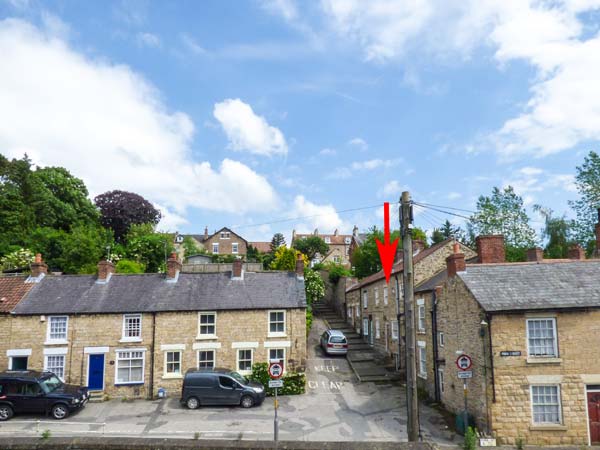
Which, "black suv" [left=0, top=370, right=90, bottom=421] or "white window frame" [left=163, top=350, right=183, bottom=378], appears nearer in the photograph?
"black suv" [left=0, top=370, right=90, bottom=421]

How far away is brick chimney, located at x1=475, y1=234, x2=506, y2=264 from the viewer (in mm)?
21125

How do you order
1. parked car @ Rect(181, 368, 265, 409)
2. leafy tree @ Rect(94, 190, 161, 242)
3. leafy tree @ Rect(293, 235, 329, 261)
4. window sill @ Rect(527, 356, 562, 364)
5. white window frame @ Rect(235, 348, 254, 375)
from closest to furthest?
window sill @ Rect(527, 356, 562, 364), parked car @ Rect(181, 368, 265, 409), white window frame @ Rect(235, 348, 254, 375), leafy tree @ Rect(94, 190, 161, 242), leafy tree @ Rect(293, 235, 329, 261)

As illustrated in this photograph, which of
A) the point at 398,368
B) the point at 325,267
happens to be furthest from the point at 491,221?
the point at 398,368

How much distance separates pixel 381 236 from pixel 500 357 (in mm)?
33615

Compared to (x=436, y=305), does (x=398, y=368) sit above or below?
below

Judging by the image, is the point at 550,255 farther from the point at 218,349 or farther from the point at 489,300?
the point at 218,349

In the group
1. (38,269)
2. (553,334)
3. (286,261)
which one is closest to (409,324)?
(553,334)

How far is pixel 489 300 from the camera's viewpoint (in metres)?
16.8

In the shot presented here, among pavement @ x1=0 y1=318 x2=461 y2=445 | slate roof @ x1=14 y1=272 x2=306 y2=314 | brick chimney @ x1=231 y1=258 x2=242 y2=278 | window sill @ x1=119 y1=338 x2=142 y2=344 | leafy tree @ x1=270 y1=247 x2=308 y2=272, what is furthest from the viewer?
leafy tree @ x1=270 y1=247 x2=308 y2=272

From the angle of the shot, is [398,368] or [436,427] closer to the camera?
[436,427]

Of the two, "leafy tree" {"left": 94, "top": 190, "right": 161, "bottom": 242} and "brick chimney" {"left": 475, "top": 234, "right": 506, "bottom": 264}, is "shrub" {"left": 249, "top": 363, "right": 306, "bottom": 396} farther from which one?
"leafy tree" {"left": 94, "top": 190, "right": 161, "bottom": 242}

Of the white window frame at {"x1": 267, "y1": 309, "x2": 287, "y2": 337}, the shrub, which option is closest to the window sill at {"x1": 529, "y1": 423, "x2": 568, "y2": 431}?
the shrub

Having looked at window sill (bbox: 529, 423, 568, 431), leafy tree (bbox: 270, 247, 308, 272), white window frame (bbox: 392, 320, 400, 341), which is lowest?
window sill (bbox: 529, 423, 568, 431)

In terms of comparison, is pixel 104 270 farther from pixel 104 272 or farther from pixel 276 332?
pixel 276 332
